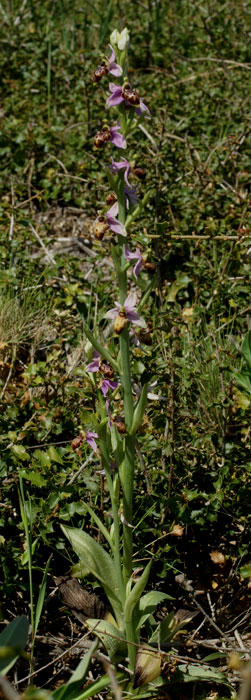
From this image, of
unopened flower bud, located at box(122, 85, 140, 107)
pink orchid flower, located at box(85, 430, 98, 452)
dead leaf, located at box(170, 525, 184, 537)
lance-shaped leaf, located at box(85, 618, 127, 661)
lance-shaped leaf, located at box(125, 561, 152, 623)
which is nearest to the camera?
unopened flower bud, located at box(122, 85, 140, 107)

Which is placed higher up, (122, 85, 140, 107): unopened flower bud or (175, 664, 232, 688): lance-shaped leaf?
(122, 85, 140, 107): unopened flower bud

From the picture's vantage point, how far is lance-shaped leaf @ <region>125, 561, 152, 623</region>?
1.71 m

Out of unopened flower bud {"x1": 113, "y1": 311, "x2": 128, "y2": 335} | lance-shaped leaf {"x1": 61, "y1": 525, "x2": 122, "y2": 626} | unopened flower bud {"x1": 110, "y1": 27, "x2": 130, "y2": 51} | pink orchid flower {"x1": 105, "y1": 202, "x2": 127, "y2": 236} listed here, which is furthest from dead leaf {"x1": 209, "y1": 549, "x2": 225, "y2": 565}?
unopened flower bud {"x1": 110, "y1": 27, "x2": 130, "y2": 51}

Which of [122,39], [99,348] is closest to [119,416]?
[99,348]

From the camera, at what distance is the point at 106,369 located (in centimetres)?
175

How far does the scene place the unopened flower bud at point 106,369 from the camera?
1745 mm

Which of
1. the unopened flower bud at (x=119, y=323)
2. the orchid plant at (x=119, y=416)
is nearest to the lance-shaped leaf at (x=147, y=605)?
the orchid plant at (x=119, y=416)

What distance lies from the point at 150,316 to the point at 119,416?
1.31 meters

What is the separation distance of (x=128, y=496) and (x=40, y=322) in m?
1.38

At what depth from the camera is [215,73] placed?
4.65 m

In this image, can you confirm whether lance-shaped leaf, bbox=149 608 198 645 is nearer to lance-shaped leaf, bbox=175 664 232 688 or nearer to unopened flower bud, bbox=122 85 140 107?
lance-shaped leaf, bbox=175 664 232 688

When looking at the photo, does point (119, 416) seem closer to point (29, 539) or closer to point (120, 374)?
point (120, 374)

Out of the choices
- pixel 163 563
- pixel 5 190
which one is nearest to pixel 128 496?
pixel 163 563

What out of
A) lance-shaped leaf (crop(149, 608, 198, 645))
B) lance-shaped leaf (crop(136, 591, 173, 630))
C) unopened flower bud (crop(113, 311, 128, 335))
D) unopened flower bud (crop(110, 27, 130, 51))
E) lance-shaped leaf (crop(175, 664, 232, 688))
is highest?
unopened flower bud (crop(110, 27, 130, 51))
